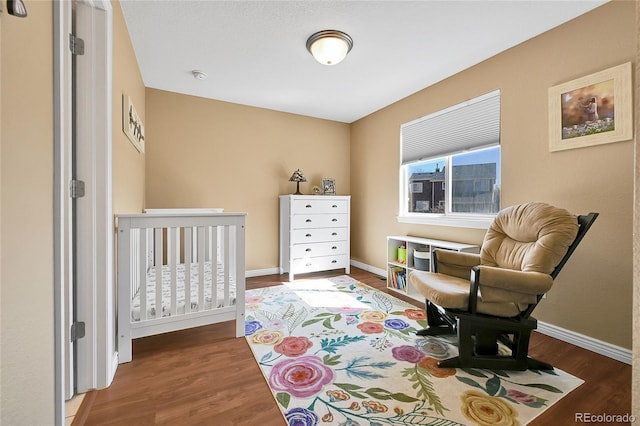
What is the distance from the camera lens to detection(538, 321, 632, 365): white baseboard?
1.79 meters

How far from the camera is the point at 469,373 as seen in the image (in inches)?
65.9

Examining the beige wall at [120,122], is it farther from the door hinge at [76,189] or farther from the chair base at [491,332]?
the chair base at [491,332]

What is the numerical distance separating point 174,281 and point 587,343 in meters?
2.95

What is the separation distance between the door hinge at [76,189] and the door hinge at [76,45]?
0.67 meters

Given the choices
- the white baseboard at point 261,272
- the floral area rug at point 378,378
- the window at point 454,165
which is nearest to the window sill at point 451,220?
the window at point 454,165

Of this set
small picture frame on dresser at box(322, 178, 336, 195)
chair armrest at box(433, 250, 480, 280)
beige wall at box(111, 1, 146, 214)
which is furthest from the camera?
small picture frame on dresser at box(322, 178, 336, 195)

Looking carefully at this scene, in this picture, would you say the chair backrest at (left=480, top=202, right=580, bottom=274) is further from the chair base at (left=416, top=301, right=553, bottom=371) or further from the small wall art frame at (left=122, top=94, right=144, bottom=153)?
the small wall art frame at (left=122, top=94, right=144, bottom=153)

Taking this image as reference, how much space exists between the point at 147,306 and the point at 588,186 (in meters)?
3.22

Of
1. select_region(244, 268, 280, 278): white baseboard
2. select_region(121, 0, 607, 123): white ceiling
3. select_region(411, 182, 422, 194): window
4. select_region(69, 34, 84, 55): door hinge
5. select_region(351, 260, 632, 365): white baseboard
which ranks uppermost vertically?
select_region(121, 0, 607, 123): white ceiling

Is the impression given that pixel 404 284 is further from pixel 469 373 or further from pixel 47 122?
pixel 47 122

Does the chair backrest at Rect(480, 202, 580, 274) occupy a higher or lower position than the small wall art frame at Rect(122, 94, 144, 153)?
lower

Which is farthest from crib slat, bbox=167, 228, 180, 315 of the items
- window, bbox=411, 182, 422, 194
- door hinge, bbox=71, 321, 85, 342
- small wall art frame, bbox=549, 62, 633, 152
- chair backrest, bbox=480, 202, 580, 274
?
small wall art frame, bbox=549, 62, 633, 152

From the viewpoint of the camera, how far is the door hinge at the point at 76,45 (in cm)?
142

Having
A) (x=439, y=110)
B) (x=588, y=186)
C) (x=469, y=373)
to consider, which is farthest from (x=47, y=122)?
(x=439, y=110)
